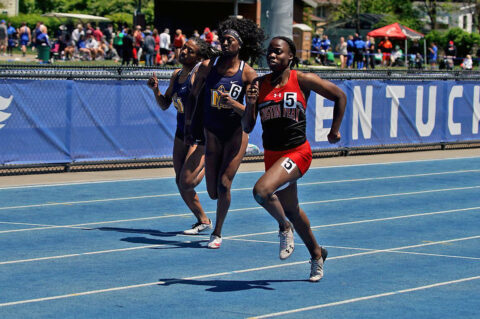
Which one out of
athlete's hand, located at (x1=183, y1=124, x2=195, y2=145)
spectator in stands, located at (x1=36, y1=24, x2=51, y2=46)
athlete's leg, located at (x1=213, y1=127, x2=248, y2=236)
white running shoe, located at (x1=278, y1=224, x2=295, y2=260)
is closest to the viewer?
white running shoe, located at (x1=278, y1=224, x2=295, y2=260)

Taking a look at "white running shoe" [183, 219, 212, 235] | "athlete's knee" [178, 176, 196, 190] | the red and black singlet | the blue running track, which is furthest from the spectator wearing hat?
the red and black singlet

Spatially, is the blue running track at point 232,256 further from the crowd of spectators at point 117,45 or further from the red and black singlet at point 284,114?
the crowd of spectators at point 117,45

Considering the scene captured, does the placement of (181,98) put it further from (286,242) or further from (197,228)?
(286,242)

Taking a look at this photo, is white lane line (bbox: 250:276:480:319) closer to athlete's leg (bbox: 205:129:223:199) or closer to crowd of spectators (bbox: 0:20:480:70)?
athlete's leg (bbox: 205:129:223:199)

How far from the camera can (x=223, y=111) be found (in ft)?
30.2

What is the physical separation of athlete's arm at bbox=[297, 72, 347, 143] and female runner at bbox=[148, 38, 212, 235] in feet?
7.68

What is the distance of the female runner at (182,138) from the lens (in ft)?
32.8

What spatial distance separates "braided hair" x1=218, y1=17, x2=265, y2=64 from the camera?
945cm

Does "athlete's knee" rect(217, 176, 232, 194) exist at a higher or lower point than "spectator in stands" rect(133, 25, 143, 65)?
lower

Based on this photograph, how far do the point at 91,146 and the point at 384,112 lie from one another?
717cm

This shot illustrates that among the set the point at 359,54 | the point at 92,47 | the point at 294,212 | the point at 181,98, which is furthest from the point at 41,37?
the point at 294,212

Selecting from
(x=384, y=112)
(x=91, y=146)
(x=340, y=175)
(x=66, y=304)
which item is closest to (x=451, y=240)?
(x=66, y=304)

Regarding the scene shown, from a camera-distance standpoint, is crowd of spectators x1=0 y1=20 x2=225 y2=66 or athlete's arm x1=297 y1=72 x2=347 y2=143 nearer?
athlete's arm x1=297 y1=72 x2=347 y2=143

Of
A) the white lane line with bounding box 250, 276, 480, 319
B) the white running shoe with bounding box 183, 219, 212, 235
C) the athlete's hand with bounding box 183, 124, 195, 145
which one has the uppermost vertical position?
the athlete's hand with bounding box 183, 124, 195, 145
